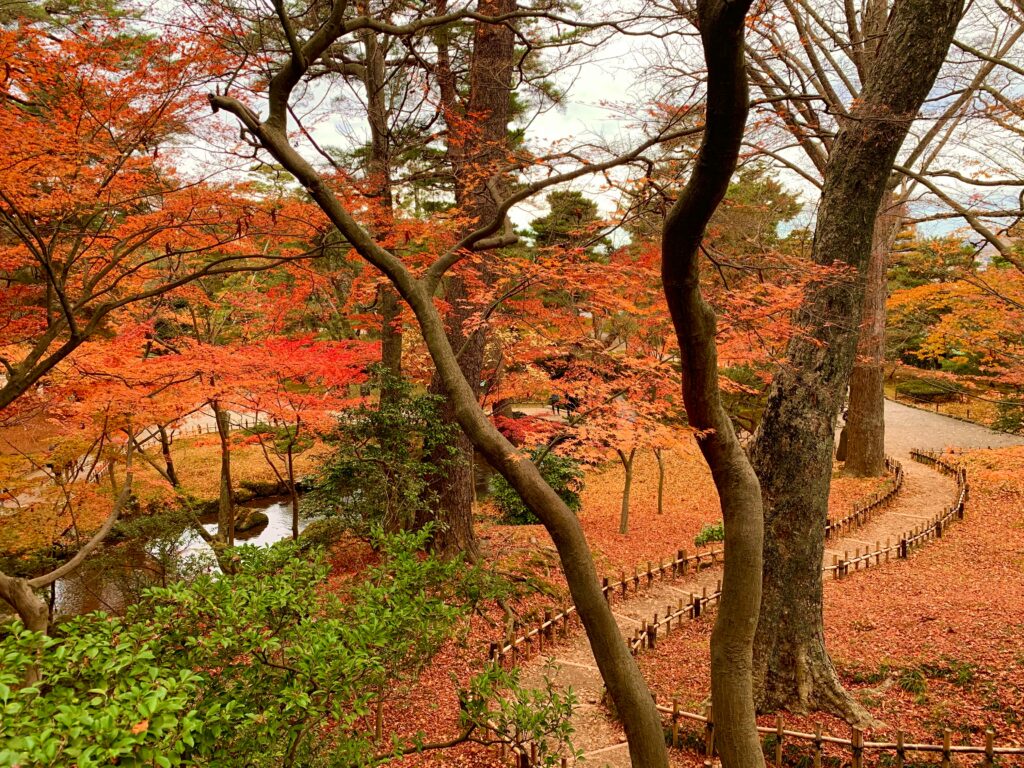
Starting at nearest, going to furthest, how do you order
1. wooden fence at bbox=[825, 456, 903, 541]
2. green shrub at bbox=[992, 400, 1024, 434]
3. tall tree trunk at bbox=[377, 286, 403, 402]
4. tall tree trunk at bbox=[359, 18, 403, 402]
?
tall tree trunk at bbox=[359, 18, 403, 402] < tall tree trunk at bbox=[377, 286, 403, 402] < wooden fence at bbox=[825, 456, 903, 541] < green shrub at bbox=[992, 400, 1024, 434]

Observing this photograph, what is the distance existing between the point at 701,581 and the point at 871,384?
24.8 ft

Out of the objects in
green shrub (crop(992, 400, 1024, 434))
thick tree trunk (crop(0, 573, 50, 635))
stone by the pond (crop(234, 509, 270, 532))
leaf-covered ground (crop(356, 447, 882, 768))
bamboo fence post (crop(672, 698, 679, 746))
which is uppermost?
green shrub (crop(992, 400, 1024, 434))

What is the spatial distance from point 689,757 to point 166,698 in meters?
4.44

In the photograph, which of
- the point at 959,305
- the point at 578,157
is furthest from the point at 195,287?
the point at 959,305

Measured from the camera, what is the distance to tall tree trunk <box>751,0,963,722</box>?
4047 mm

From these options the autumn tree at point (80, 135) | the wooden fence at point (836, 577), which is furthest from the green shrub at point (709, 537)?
the autumn tree at point (80, 135)

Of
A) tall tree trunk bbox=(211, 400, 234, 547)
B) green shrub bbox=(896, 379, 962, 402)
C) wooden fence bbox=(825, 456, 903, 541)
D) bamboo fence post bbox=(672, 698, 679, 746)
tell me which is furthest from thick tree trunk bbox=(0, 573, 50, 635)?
green shrub bbox=(896, 379, 962, 402)

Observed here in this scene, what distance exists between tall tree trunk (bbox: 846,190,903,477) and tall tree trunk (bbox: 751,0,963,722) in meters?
8.92

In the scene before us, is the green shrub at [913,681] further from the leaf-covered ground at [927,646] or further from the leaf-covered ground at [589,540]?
the leaf-covered ground at [589,540]

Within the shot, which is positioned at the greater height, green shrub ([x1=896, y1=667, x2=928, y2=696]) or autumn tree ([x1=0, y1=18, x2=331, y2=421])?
autumn tree ([x1=0, y1=18, x2=331, y2=421])

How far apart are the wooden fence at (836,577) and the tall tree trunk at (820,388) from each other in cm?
51

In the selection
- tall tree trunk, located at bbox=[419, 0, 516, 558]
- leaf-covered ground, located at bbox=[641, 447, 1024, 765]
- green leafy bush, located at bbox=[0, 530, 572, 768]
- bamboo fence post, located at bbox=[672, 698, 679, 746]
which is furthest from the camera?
tall tree trunk, located at bbox=[419, 0, 516, 558]

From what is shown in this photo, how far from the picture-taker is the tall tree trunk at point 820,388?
4.05 m

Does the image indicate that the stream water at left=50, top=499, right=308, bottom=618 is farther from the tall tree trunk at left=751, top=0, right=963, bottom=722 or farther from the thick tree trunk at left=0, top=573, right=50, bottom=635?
the tall tree trunk at left=751, top=0, right=963, bottom=722
